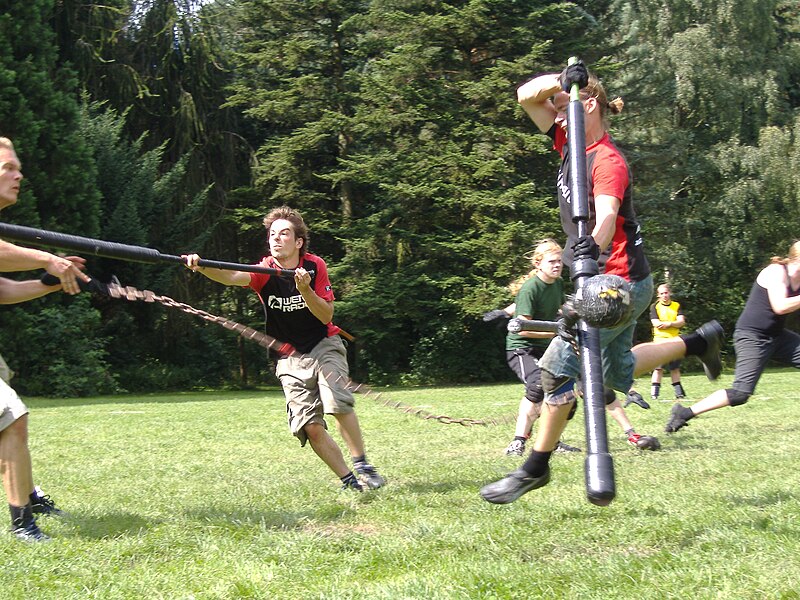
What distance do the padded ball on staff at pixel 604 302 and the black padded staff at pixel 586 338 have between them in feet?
0.33

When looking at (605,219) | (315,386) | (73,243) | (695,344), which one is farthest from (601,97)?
(315,386)

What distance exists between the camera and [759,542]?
14.1 ft

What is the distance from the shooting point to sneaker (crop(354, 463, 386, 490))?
6488 millimetres

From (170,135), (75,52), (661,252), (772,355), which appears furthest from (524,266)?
(772,355)

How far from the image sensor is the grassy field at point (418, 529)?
153 inches

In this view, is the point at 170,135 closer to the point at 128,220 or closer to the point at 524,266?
the point at 128,220

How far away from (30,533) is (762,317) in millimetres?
6237

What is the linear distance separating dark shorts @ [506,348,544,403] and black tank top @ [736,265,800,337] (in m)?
1.83

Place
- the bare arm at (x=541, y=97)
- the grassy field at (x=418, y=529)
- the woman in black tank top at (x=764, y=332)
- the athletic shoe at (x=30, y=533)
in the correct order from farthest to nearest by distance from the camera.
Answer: the woman in black tank top at (x=764, y=332) < the athletic shoe at (x=30, y=533) < the bare arm at (x=541, y=97) < the grassy field at (x=418, y=529)

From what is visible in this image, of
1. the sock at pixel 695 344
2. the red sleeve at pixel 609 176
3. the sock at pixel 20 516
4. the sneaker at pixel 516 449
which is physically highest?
the red sleeve at pixel 609 176

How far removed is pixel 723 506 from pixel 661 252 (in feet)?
86.0

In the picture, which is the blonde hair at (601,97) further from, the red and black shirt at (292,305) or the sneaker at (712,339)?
Result: the red and black shirt at (292,305)

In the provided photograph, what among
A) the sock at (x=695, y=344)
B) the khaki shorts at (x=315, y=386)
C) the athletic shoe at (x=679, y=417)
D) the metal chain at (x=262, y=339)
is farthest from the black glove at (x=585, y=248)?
the athletic shoe at (x=679, y=417)

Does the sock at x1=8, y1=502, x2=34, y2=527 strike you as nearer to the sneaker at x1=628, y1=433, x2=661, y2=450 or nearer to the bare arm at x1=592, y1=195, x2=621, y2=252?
the bare arm at x1=592, y1=195, x2=621, y2=252
